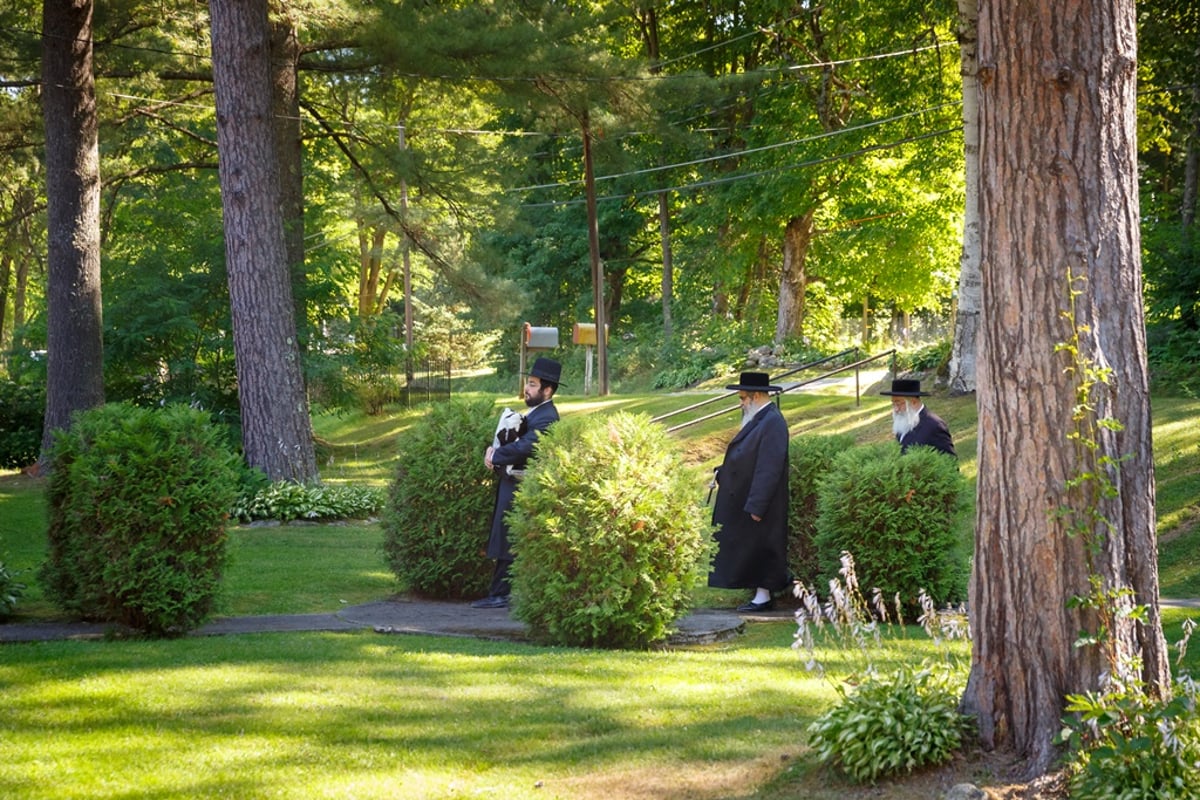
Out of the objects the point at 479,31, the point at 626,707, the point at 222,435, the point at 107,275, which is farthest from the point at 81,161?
the point at 626,707

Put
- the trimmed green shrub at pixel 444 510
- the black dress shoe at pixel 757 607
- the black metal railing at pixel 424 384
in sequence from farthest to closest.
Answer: the black metal railing at pixel 424 384 → the trimmed green shrub at pixel 444 510 → the black dress shoe at pixel 757 607

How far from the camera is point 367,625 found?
30.5 ft

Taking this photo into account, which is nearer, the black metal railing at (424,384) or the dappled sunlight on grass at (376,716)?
the dappled sunlight on grass at (376,716)

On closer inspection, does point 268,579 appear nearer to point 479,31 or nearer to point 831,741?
point 831,741

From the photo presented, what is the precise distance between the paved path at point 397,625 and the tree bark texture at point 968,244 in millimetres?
10225

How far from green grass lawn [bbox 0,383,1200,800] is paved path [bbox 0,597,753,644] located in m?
0.25

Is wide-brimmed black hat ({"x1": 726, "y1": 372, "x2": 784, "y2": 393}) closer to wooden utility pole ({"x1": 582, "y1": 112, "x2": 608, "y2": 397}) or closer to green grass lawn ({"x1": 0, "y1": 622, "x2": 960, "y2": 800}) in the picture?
green grass lawn ({"x1": 0, "y1": 622, "x2": 960, "y2": 800})

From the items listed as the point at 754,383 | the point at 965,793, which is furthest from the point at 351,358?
the point at 965,793

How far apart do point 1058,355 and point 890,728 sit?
5.48ft

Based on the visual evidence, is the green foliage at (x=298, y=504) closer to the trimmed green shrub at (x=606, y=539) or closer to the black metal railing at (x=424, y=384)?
the trimmed green shrub at (x=606, y=539)

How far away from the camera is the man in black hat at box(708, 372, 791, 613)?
10445 millimetres

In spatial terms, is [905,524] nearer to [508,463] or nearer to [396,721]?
[508,463]

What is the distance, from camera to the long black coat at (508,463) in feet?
33.6

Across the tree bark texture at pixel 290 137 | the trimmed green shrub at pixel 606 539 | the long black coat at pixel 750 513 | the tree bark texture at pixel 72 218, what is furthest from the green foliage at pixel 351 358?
A: the trimmed green shrub at pixel 606 539
